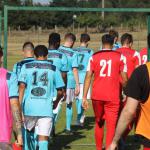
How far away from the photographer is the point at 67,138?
1240cm

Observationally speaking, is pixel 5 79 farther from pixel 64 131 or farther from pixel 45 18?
pixel 45 18

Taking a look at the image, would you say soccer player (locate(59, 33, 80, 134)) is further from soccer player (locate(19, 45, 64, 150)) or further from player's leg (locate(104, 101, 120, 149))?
soccer player (locate(19, 45, 64, 150))

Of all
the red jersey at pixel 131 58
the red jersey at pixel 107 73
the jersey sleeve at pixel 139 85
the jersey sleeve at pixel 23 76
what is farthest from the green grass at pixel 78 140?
the jersey sleeve at pixel 139 85

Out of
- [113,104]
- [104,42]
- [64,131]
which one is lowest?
[64,131]

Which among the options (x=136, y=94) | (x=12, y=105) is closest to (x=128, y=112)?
(x=136, y=94)

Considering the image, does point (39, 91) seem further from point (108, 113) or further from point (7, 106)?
point (7, 106)

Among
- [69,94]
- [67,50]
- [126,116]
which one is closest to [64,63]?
[67,50]

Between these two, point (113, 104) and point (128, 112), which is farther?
point (113, 104)

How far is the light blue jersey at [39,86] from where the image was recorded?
8875 mm

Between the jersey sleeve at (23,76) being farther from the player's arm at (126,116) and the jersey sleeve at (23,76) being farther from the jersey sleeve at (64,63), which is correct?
the player's arm at (126,116)

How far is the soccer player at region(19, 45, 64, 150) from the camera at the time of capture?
8.88 m

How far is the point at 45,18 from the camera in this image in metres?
47.9

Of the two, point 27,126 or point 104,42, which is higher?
point 104,42

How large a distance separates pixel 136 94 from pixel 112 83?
448 centimetres
